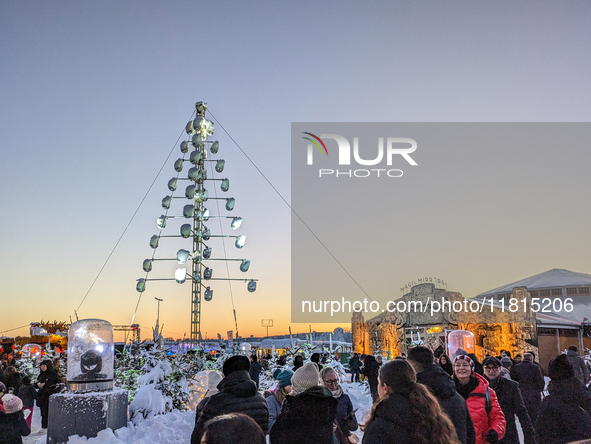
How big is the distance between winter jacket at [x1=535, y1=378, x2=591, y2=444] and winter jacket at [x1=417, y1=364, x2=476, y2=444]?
1.47 meters

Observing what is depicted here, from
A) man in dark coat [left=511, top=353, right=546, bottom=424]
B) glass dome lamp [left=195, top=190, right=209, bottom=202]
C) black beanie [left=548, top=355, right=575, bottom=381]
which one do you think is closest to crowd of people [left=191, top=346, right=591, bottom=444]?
black beanie [left=548, top=355, right=575, bottom=381]

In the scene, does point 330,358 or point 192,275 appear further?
point 330,358

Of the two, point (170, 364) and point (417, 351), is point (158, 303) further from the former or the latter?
point (417, 351)

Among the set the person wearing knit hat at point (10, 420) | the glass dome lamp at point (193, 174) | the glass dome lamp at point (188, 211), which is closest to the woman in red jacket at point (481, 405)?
the person wearing knit hat at point (10, 420)

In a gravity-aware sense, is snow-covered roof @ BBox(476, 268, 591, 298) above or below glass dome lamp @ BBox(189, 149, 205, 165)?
below

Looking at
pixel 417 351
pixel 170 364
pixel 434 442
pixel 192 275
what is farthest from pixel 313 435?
pixel 192 275

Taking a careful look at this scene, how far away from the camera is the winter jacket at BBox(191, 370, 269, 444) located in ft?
12.8

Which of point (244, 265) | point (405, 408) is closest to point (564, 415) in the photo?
point (405, 408)

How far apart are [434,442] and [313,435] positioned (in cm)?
93

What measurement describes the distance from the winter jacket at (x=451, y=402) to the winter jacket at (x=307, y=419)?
0.85 meters

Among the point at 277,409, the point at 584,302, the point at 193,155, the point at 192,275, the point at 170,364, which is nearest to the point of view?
the point at 277,409

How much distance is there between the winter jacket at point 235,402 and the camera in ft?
12.8

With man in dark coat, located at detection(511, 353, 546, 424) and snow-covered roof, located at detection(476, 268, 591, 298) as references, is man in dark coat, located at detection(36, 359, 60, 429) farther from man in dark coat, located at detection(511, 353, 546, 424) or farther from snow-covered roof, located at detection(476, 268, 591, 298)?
snow-covered roof, located at detection(476, 268, 591, 298)

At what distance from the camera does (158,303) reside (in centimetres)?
1772
